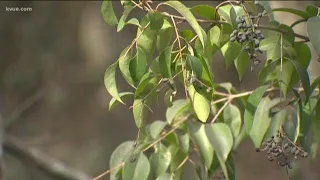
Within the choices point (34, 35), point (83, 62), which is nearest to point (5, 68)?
point (34, 35)

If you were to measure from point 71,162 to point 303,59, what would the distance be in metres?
2.50

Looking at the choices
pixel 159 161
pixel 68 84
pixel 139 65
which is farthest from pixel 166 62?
pixel 68 84

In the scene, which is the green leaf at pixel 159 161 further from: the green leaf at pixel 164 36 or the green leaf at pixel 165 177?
the green leaf at pixel 164 36

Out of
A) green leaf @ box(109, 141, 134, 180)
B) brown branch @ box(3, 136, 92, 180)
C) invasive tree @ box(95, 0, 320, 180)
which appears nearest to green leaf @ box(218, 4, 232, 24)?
invasive tree @ box(95, 0, 320, 180)

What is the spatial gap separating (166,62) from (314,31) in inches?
8.5

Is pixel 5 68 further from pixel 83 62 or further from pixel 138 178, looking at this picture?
pixel 138 178

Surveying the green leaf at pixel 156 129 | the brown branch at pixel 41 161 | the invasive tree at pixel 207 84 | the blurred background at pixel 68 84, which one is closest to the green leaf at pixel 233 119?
the invasive tree at pixel 207 84

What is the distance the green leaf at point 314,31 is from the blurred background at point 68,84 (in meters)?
2.20

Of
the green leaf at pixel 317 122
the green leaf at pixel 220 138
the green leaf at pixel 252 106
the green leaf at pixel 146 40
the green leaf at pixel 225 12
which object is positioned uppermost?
the green leaf at pixel 146 40

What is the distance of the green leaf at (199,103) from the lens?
94cm

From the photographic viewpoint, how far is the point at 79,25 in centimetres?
384

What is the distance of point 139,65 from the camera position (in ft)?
3.10

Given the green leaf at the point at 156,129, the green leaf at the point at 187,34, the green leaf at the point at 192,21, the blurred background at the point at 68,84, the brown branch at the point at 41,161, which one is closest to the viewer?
the green leaf at the point at 192,21

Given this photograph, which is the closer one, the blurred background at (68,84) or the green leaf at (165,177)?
the green leaf at (165,177)
